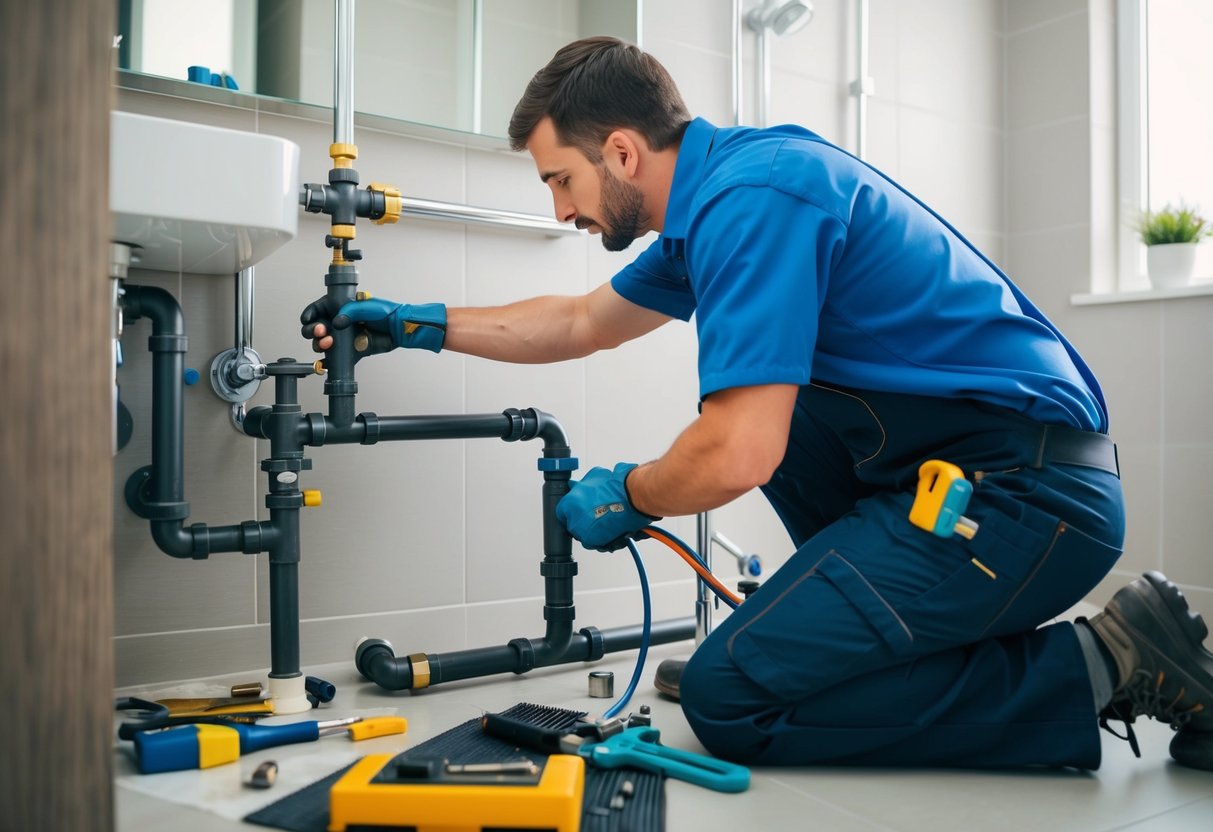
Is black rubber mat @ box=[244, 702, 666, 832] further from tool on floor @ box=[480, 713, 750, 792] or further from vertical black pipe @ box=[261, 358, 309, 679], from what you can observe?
vertical black pipe @ box=[261, 358, 309, 679]

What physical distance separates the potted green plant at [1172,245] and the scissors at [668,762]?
Result: 170cm

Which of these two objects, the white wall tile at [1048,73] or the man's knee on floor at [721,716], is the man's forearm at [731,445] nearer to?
the man's knee on floor at [721,716]

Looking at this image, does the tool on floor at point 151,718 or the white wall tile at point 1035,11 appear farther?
the white wall tile at point 1035,11

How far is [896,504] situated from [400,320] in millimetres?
756

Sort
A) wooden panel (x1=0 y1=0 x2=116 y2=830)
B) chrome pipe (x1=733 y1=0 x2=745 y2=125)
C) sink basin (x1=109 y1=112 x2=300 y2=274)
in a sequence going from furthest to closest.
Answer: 1. chrome pipe (x1=733 y1=0 x2=745 y2=125)
2. sink basin (x1=109 y1=112 x2=300 y2=274)
3. wooden panel (x1=0 y1=0 x2=116 y2=830)

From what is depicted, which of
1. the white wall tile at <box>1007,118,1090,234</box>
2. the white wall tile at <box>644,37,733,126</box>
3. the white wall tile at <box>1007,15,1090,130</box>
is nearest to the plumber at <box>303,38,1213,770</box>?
the white wall tile at <box>644,37,733,126</box>

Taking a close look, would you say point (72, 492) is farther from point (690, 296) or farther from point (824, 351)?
point (690, 296)

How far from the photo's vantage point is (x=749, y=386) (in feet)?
3.55

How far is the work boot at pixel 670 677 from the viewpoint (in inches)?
58.4

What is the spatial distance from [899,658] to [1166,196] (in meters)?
1.83

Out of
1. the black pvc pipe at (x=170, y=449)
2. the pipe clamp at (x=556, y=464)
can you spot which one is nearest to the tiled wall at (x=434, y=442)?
the black pvc pipe at (x=170, y=449)

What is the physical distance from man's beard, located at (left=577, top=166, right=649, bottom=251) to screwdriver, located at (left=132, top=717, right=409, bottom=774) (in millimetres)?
753

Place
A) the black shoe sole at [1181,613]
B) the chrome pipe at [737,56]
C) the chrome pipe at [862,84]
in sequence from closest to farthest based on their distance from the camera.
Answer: the black shoe sole at [1181,613]
the chrome pipe at [737,56]
the chrome pipe at [862,84]

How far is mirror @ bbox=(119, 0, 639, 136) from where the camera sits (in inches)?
59.2
